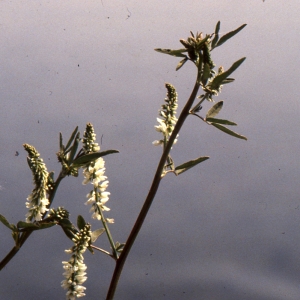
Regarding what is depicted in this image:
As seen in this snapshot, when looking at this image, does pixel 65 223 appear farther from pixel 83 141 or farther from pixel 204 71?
pixel 204 71

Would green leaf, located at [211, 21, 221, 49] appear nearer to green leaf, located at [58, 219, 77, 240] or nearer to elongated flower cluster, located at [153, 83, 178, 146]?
elongated flower cluster, located at [153, 83, 178, 146]

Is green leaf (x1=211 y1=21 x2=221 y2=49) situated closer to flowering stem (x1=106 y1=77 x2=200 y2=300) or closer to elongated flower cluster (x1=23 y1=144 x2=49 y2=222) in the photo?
flowering stem (x1=106 y1=77 x2=200 y2=300)

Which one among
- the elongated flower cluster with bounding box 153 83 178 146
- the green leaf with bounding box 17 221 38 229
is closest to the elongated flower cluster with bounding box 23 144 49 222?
the green leaf with bounding box 17 221 38 229

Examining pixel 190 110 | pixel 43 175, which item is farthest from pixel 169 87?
pixel 43 175

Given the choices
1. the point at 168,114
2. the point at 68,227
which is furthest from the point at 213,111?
the point at 68,227

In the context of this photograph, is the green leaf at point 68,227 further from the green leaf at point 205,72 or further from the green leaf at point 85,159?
the green leaf at point 205,72

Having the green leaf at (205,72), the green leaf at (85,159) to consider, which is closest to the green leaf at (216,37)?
the green leaf at (205,72)

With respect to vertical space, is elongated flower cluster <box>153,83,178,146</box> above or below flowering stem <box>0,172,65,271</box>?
above

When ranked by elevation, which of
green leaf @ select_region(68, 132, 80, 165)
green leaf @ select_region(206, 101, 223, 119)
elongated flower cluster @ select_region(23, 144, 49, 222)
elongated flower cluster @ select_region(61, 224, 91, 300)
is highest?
green leaf @ select_region(206, 101, 223, 119)
